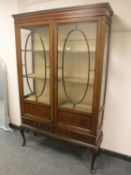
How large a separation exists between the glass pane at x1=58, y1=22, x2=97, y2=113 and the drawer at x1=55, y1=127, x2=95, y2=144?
31 cm

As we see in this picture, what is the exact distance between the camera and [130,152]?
2186 mm

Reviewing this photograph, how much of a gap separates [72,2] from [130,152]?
220 centimetres

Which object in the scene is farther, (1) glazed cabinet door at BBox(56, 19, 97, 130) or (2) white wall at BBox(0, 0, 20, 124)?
(2) white wall at BBox(0, 0, 20, 124)

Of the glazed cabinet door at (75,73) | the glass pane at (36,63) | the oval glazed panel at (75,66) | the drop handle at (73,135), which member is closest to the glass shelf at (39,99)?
the glass pane at (36,63)

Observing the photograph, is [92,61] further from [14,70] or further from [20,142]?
[20,142]

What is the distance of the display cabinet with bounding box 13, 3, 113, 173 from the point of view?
1.69m

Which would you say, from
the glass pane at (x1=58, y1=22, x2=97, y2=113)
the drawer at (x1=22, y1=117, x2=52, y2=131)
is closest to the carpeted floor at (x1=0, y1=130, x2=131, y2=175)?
the drawer at (x1=22, y1=117, x2=52, y2=131)

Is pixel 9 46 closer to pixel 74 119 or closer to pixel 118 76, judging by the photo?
pixel 74 119

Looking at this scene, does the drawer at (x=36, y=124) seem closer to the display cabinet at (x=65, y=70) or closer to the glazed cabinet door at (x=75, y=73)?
the display cabinet at (x=65, y=70)

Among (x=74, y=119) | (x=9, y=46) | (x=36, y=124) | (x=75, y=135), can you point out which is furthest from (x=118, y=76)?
(x=9, y=46)

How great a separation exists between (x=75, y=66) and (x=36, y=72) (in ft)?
2.00

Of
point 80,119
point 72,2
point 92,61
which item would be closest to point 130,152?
point 80,119

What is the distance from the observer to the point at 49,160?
86.5 inches

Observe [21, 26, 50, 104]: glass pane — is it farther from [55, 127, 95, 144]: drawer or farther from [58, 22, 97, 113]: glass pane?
[55, 127, 95, 144]: drawer
